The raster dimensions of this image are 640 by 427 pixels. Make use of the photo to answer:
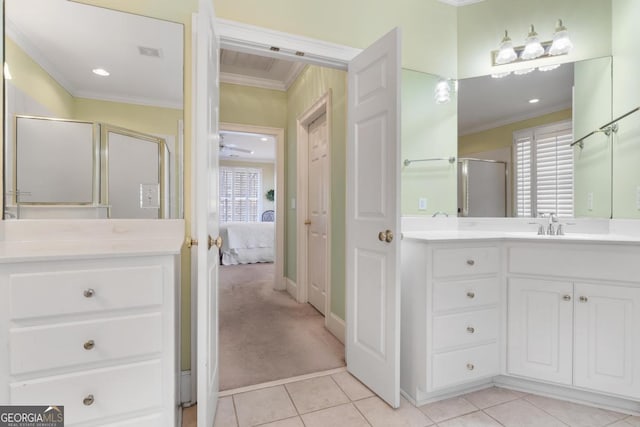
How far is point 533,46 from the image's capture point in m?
2.16

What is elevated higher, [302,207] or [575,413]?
[302,207]

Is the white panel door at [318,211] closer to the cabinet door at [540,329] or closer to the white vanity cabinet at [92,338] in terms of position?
the cabinet door at [540,329]

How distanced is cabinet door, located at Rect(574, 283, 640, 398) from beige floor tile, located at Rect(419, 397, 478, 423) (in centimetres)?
60

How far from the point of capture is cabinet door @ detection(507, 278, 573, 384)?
5.48 ft

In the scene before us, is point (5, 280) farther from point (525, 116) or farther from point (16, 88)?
point (525, 116)

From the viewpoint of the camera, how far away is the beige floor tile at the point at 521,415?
1534 millimetres

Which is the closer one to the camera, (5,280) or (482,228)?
(5,280)

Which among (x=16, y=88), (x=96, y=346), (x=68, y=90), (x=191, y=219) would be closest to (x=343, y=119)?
(x=191, y=219)

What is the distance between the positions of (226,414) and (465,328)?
139 centimetres

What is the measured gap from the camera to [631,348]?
5.08ft

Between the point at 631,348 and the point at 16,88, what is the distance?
10.8 feet

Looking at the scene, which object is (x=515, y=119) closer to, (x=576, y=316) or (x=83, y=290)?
(x=576, y=316)

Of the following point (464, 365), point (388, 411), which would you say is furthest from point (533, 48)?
point (388, 411)

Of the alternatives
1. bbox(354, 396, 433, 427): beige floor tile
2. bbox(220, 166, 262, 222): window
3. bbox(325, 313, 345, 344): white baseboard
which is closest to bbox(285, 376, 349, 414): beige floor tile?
bbox(354, 396, 433, 427): beige floor tile
